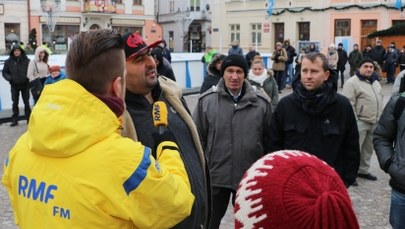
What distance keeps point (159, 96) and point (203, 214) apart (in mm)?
638

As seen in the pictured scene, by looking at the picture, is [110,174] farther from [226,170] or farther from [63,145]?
[226,170]

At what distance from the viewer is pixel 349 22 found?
33969mm

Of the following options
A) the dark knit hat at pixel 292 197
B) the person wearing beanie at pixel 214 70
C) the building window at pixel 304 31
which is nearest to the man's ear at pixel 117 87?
the dark knit hat at pixel 292 197

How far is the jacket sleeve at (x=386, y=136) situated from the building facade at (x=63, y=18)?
3070 centimetres

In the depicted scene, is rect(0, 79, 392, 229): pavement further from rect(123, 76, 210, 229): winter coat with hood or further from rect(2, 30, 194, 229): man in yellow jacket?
rect(2, 30, 194, 229): man in yellow jacket

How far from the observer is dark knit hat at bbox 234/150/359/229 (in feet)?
4.05

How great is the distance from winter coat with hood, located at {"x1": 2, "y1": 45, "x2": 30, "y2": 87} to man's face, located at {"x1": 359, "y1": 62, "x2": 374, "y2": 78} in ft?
24.0

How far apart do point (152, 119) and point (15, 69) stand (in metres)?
9.37

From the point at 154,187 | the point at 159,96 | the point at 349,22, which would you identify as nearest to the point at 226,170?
the point at 159,96

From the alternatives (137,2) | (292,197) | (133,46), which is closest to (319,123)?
(133,46)

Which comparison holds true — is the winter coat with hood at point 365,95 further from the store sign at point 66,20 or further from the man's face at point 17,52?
the store sign at point 66,20

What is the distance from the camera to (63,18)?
4266 cm

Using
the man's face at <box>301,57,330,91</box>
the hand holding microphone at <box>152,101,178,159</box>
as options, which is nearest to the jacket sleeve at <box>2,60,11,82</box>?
the man's face at <box>301,57,330,91</box>

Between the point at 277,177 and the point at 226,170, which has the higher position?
the point at 277,177
